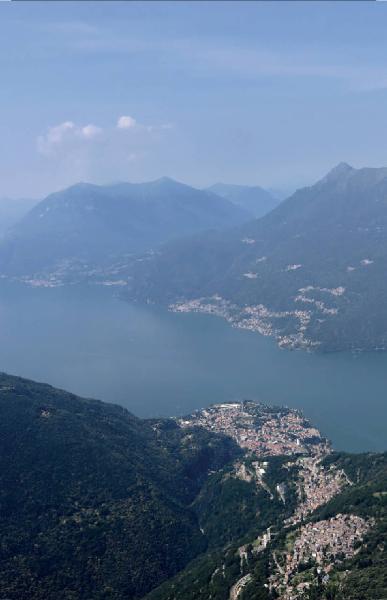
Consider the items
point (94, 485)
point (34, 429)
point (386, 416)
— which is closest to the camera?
point (94, 485)

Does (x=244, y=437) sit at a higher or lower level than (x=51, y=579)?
higher

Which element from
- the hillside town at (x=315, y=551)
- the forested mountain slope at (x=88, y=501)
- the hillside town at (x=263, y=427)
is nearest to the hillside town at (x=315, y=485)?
the hillside town at (x=315, y=551)

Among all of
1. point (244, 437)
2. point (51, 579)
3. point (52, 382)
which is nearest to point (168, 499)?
point (51, 579)

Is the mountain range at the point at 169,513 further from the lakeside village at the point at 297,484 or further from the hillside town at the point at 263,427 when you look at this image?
the hillside town at the point at 263,427

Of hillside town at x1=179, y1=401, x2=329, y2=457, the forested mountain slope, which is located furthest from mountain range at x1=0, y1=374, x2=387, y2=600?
hillside town at x1=179, y1=401, x2=329, y2=457

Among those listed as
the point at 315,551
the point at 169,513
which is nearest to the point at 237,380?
the point at 169,513

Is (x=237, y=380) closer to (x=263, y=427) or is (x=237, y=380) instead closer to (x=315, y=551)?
(x=263, y=427)

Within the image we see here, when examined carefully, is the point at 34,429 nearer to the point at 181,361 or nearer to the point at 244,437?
the point at 244,437
